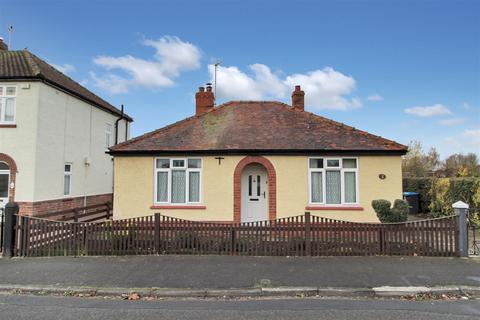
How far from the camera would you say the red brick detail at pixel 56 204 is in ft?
39.0

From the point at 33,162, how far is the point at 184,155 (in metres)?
5.75

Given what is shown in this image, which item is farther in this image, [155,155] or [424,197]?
[424,197]

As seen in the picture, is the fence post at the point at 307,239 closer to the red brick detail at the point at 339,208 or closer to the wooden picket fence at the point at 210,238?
the wooden picket fence at the point at 210,238

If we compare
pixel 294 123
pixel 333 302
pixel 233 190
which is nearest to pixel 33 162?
pixel 233 190

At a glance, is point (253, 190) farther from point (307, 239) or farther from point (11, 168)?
point (11, 168)

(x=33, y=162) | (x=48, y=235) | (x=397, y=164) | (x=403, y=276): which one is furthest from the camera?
(x=33, y=162)

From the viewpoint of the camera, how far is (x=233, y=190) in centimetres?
1142

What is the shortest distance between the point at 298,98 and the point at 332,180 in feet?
13.8

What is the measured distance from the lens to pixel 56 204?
13469 mm

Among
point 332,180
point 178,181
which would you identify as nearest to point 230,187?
point 178,181

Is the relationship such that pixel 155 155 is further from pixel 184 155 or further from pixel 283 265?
pixel 283 265

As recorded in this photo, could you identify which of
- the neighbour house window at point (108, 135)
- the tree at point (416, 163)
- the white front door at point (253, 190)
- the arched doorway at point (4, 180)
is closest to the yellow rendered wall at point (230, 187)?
the white front door at point (253, 190)

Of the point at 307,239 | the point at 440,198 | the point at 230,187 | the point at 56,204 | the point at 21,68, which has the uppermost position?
the point at 21,68

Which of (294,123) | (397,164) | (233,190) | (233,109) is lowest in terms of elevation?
(233,190)
